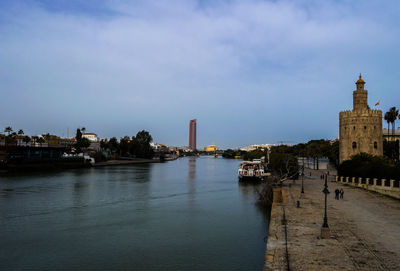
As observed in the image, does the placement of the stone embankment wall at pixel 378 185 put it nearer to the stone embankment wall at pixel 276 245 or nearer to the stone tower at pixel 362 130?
the stone tower at pixel 362 130

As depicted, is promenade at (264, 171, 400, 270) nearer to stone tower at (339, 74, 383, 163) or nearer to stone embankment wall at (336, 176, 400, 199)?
stone embankment wall at (336, 176, 400, 199)

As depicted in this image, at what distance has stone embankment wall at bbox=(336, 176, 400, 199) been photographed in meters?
35.7

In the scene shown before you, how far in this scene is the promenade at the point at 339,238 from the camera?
14453 millimetres

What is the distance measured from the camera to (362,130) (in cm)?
6047

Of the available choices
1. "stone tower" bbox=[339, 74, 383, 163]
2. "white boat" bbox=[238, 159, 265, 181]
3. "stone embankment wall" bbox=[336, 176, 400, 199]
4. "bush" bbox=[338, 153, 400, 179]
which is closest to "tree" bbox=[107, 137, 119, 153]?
"white boat" bbox=[238, 159, 265, 181]

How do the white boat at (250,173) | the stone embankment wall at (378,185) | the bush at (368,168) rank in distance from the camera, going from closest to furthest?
1. the stone embankment wall at (378,185)
2. the bush at (368,168)
3. the white boat at (250,173)

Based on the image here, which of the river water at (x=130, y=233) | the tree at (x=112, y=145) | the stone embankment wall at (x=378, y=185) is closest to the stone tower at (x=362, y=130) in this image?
the stone embankment wall at (x=378, y=185)

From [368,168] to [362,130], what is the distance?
59.9 ft

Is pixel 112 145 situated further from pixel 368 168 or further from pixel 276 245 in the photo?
pixel 276 245

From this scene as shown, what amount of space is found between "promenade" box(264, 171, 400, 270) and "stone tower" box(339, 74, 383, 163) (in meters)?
31.9

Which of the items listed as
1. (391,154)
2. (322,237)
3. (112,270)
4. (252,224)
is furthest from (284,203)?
(391,154)

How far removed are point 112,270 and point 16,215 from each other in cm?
1920

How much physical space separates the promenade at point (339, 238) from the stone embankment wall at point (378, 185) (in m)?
5.53

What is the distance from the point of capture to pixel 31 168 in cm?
9175
